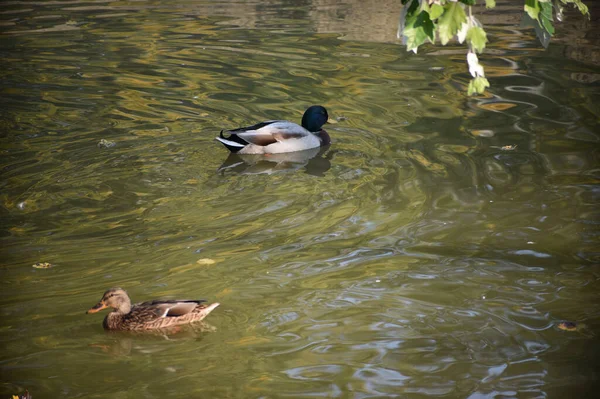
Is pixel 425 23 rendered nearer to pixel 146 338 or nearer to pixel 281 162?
pixel 146 338

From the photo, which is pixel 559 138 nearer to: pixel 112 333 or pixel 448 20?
pixel 112 333

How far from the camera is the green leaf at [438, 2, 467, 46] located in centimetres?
326

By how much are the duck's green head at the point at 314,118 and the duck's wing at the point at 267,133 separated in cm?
39

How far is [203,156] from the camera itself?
9969 mm

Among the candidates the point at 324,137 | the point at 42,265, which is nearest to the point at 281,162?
the point at 324,137

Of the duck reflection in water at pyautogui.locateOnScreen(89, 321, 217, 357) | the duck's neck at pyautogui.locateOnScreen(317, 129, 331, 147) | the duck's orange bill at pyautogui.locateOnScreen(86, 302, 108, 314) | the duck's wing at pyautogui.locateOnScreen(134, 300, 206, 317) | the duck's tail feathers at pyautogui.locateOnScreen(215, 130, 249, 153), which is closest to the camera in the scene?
the duck reflection in water at pyautogui.locateOnScreen(89, 321, 217, 357)

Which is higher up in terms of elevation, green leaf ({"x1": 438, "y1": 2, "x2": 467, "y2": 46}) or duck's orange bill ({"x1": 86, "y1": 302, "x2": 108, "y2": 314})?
green leaf ({"x1": 438, "y1": 2, "x2": 467, "y2": 46})

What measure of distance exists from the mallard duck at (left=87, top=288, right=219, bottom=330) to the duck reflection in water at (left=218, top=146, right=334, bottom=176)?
390 centimetres

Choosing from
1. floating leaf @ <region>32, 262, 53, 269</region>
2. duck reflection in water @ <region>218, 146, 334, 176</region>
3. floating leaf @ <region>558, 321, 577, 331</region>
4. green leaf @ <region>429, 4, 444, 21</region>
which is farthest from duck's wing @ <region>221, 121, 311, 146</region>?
green leaf @ <region>429, 4, 444, 21</region>

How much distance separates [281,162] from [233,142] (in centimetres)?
66

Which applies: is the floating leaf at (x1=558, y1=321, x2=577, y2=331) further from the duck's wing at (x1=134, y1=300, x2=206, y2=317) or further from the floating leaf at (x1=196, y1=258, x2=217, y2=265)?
the floating leaf at (x1=196, y1=258, x2=217, y2=265)

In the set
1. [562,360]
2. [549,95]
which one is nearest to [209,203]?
[562,360]

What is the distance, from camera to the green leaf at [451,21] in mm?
3260

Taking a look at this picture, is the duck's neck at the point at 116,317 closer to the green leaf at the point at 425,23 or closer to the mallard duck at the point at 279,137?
the green leaf at the point at 425,23
